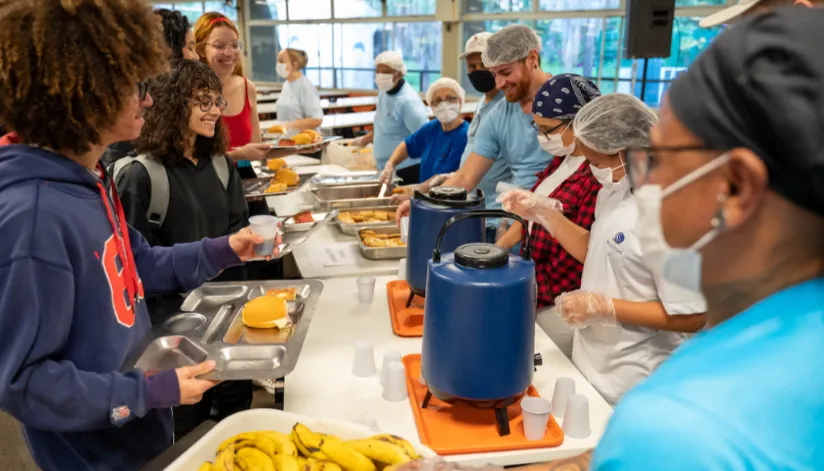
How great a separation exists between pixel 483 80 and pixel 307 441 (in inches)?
99.1

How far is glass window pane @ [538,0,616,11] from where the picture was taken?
765cm

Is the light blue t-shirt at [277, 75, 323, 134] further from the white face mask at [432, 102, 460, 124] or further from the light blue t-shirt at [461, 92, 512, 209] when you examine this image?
the light blue t-shirt at [461, 92, 512, 209]

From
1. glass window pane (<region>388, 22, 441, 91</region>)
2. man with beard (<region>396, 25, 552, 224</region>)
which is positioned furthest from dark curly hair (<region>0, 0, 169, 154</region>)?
glass window pane (<region>388, 22, 441, 91</region>)

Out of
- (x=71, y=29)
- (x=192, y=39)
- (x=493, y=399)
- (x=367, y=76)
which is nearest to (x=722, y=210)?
(x=493, y=399)

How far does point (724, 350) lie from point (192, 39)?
9.87 ft

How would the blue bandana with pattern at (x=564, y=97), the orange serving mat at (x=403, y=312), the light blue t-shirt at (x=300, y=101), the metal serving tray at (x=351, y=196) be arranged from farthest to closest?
the light blue t-shirt at (x=300, y=101), the metal serving tray at (x=351, y=196), the blue bandana with pattern at (x=564, y=97), the orange serving mat at (x=403, y=312)

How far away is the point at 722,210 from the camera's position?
2.03ft

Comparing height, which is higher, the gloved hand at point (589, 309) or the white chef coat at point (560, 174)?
the white chef coat at point (560, 174)

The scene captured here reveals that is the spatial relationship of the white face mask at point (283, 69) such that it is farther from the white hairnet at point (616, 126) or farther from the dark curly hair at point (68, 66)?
the dark curly hair at point (68, 66)

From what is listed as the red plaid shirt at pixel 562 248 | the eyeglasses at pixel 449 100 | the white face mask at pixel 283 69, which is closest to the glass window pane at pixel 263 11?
the white face mask at pixel 283 69

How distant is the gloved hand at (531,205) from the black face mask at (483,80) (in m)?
1.42

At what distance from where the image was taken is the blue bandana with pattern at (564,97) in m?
2.20

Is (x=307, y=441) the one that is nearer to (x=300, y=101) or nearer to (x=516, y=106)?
(x=516, y=106)

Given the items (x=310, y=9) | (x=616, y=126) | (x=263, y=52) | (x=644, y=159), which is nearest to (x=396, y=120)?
(x=616, y=126)
